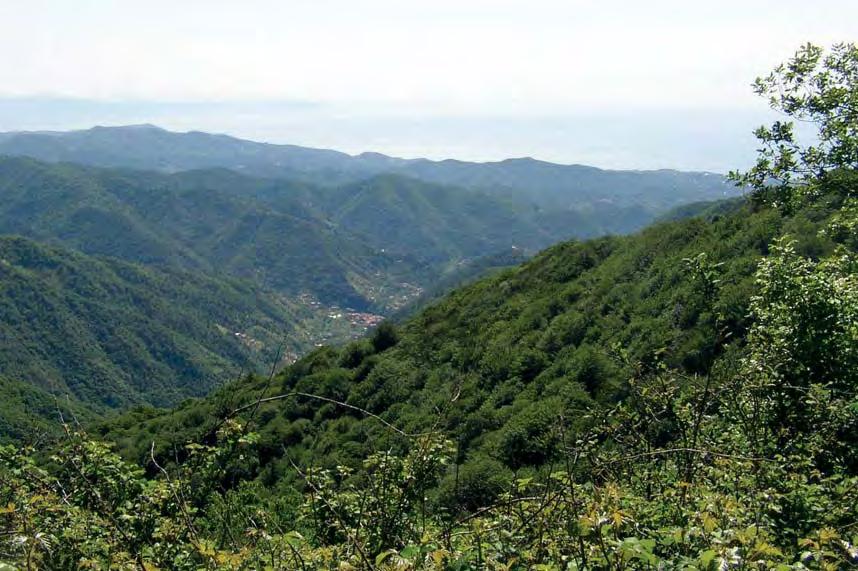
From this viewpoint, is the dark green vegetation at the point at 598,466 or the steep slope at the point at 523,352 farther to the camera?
the steep slope at the point at 523,352

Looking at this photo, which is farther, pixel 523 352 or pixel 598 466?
pixel 523 352

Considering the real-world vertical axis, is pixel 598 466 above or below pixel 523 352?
above

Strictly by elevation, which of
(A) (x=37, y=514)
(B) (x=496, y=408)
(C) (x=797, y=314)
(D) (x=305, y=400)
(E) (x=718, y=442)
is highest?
(C) (x=797, y=314)

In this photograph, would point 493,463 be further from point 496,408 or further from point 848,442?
point 848,442

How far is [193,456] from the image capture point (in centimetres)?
770

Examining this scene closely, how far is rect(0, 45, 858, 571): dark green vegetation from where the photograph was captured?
4.46 m

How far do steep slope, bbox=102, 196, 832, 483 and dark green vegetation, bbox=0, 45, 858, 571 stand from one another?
0.20 meters

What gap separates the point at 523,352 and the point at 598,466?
24288mm

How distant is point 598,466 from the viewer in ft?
16.9

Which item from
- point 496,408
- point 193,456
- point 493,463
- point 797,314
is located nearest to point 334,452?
point 496,408

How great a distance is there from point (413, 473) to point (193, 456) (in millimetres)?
3029

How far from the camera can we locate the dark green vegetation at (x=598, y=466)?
446 centimetres

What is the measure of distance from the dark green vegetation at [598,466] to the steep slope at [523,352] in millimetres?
198

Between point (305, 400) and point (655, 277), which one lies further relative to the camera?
point (305, 400)
